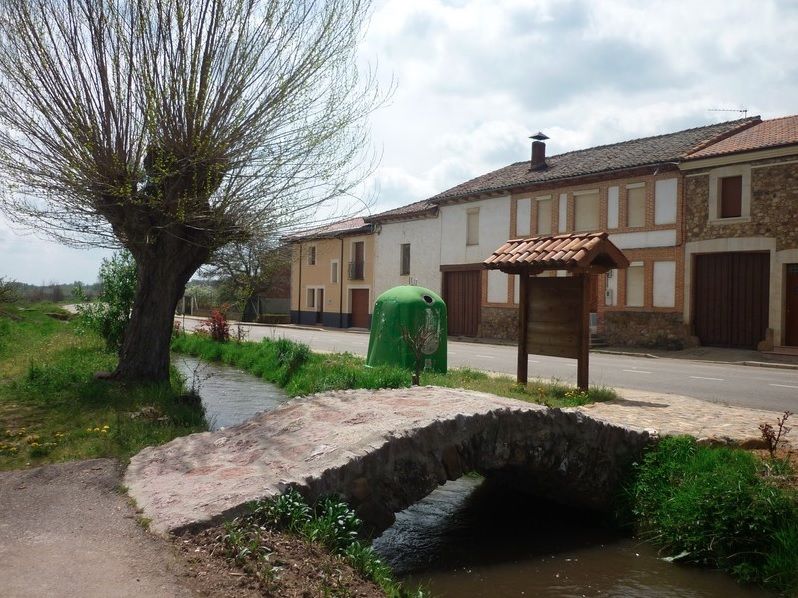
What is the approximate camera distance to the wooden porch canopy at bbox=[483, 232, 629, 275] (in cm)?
907

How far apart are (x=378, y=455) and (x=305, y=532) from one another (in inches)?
36.7

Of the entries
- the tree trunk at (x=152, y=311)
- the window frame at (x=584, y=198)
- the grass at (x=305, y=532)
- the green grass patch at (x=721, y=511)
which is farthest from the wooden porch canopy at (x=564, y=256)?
the window frame at (x=584, y=198)

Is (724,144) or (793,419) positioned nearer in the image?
(793,419)

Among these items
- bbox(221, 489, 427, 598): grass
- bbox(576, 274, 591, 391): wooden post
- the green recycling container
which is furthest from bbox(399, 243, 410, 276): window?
bbox(221, 489, 427, 598): grass

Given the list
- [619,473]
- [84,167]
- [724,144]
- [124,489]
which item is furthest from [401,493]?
[724,144]

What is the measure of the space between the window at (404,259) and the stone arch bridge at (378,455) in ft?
93.4

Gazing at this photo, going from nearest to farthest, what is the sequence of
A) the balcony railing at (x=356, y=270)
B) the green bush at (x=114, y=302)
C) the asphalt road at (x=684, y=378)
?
1. the asphalt road at (x=684, y=378)
2. the green bush at (x=114, y=302)
3. the balcony railing at (x=356, y=270)

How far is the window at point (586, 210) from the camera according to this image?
25.6 metres

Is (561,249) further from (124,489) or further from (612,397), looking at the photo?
(124,489)

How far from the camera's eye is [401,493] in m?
4.96

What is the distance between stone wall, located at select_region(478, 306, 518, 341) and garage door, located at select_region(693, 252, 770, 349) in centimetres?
745

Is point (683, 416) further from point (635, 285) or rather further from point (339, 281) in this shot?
point (339, 281)

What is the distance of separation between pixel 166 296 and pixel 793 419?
25.7ft

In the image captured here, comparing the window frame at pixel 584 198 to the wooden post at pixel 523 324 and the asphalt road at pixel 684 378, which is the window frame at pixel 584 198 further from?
the wooden post at pixel 523 324
